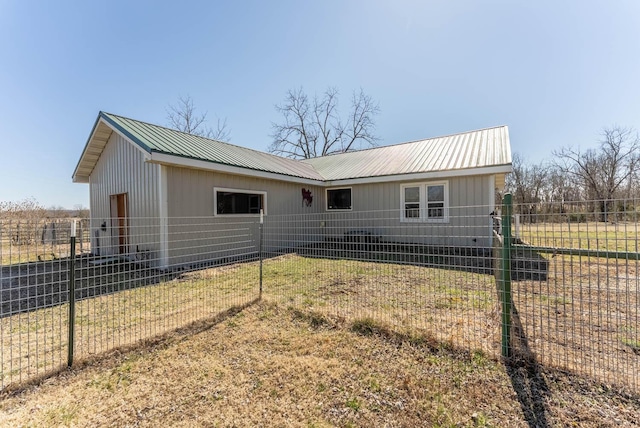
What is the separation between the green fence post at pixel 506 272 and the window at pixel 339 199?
9.57 m

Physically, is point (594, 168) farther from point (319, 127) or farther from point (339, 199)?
point (339, 199)

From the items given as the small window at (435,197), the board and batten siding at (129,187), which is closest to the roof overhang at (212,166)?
the board and batten siding at (129,187)

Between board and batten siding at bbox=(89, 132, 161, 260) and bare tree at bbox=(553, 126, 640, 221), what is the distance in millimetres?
35566

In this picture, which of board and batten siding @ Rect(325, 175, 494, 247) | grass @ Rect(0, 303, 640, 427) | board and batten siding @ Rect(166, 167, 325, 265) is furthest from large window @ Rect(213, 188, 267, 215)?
grass @ Rect(0, 303, 640, 427)

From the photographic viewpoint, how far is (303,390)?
2.26 m

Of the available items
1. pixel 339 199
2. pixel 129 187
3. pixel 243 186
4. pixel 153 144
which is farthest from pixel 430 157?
pixel 129 187

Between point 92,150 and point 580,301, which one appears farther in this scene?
point 92,150

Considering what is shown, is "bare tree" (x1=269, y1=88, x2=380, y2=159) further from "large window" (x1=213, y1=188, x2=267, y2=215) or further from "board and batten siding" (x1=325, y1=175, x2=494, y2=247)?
"large window" (x1=213, y1=188, x2=267, y2=215)

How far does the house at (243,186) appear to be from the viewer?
24.5 ft

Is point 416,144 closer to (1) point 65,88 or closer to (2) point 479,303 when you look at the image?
(2) point 479,303

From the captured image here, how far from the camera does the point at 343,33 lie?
1121 cm

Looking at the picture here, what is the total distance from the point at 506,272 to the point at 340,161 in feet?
42.2

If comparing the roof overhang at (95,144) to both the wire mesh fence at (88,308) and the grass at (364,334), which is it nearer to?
the wire mesh fence at (88,308)

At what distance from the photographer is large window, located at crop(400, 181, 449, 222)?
10078 millimetres
